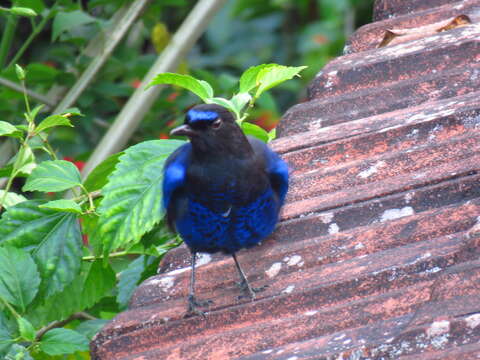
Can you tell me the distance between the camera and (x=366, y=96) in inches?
111

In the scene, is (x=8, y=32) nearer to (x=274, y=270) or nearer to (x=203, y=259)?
(x=203, y=259)

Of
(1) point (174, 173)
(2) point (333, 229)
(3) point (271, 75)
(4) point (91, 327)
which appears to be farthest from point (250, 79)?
(4) point (91, 327)

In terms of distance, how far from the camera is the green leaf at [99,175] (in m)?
2.85

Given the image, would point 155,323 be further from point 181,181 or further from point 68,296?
point 68,296

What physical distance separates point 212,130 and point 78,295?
0.73 meters

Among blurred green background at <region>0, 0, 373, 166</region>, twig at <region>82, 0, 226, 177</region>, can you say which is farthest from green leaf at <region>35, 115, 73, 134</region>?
twig at <region>82, 0, 226, 177</region>

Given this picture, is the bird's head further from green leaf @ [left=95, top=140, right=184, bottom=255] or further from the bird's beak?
green leaf @ [left=95, top=140, right=184, bottom=255]

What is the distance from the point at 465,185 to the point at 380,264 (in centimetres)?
32

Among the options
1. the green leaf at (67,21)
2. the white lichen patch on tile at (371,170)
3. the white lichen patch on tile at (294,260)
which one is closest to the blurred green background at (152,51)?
the green leaf at (67,21)

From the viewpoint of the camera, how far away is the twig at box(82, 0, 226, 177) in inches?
164

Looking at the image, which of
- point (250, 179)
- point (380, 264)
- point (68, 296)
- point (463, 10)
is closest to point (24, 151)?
point (68, 296)

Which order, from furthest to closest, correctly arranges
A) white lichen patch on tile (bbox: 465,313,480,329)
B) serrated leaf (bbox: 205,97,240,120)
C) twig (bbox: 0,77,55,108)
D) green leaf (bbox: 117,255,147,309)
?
twig (bbox: 0,77,55,108) < green leaf (bbox: 117,255,147,309) < serrated leaf (bbox: 205,97,240,120) < white lichen patch on tile (bbox: 465,313,480,329)

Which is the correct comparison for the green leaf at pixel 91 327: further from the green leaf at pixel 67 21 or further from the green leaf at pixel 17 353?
the green leaf at pixel 67 21

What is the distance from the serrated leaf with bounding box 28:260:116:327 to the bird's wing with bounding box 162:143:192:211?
16.3 inches
